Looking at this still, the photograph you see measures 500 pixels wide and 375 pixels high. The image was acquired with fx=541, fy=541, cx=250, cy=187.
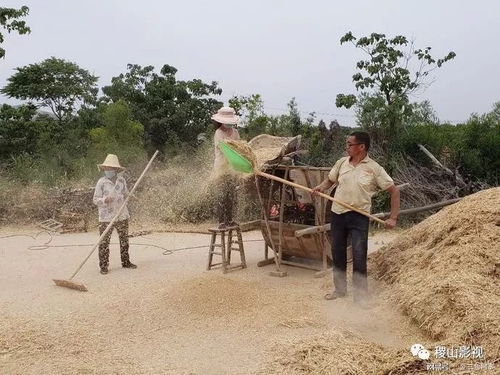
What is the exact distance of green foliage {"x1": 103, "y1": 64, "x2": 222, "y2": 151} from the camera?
18188 mm

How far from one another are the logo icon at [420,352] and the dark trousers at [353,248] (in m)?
1.49

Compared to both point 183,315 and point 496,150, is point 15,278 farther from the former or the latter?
point 496,150

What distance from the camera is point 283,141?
723 centimetres

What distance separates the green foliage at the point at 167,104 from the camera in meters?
18.2

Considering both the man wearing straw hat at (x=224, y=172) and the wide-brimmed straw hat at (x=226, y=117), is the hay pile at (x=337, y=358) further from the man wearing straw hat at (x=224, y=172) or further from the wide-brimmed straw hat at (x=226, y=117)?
the wide-brimmed straw hat at (x=226, y=117)

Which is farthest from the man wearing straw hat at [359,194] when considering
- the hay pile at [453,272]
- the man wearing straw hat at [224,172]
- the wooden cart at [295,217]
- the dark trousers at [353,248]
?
the man wearing straw hat at [224,172]

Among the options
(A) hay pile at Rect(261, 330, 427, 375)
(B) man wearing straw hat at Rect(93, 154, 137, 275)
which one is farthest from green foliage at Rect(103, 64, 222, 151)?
(A) hay pile at Rect(261, 330, 427, 375)

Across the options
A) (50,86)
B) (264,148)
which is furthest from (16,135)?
(264,148)

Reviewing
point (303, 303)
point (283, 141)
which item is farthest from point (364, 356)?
point (283, 141)

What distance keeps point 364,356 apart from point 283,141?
3.79 meters

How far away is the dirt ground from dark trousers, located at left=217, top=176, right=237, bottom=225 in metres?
0.73

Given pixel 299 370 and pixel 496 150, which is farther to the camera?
pixel 496 150

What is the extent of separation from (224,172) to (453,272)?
3.18 meters

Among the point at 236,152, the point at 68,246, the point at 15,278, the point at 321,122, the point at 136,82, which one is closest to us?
the point at 236,152
